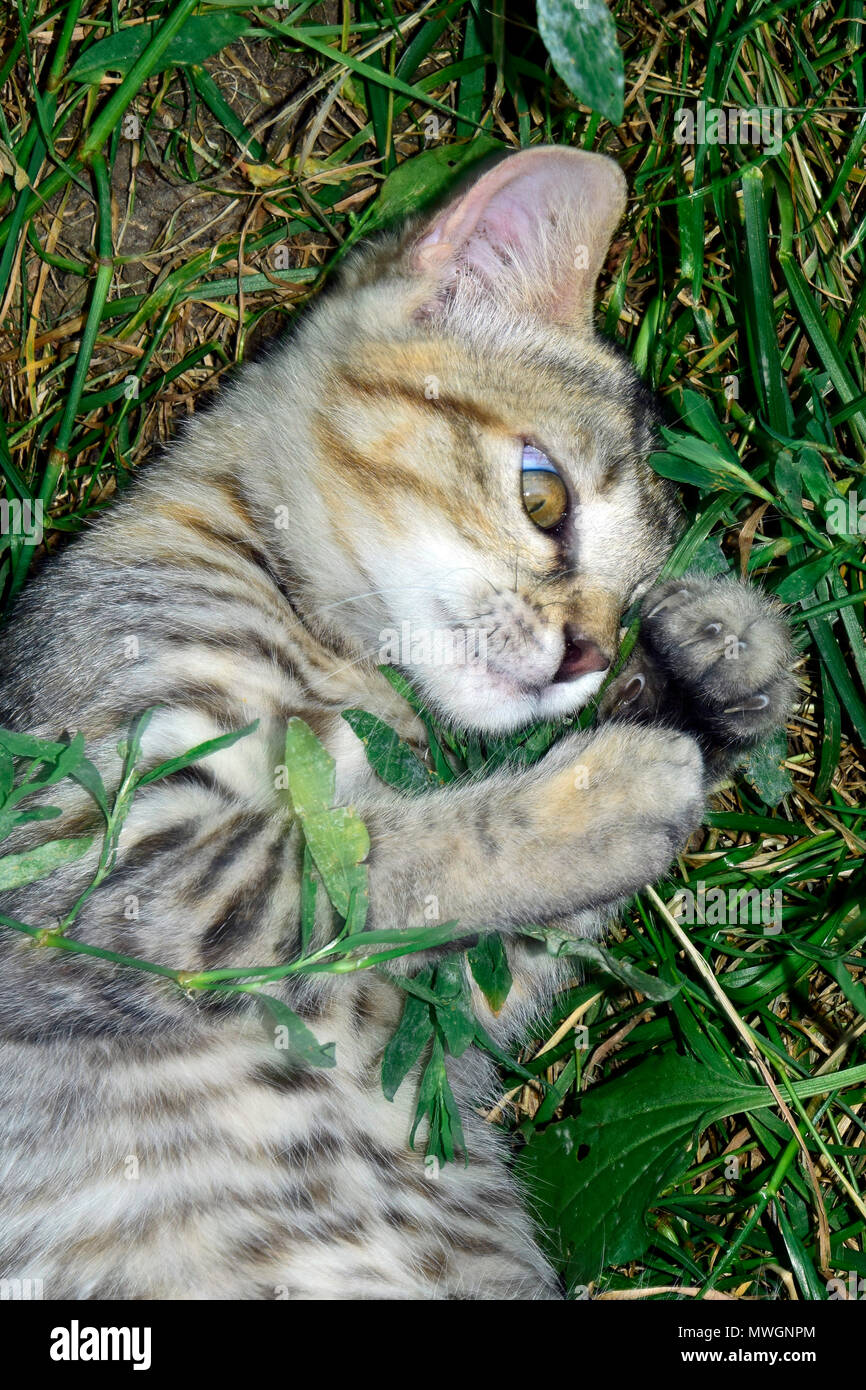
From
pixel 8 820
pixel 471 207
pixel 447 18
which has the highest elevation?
pixel 447 18

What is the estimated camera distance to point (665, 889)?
2.74 meters

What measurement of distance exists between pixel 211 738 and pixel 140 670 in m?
0.19

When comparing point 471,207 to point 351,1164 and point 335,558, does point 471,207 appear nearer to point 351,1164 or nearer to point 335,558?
point 335,558

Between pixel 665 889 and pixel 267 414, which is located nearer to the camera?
pixel 267 414

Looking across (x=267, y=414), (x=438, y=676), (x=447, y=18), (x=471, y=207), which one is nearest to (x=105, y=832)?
(x=438, y=676)

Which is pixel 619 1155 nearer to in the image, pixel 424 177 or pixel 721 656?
pixel 721 656

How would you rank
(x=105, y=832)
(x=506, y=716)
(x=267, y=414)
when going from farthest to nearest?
(x=267, y=414) → (x=506, y=716) → (x=105, y=832)

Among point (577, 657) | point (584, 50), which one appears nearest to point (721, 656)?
point (577, 657)

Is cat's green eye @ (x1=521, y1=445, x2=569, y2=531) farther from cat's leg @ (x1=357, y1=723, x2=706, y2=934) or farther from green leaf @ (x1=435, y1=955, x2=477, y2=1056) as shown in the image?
green leaf @ (x1=435, y1=955, x2=477, y2=1056)

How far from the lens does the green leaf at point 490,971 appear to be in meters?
2.23

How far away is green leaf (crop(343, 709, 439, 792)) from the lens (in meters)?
2.18
